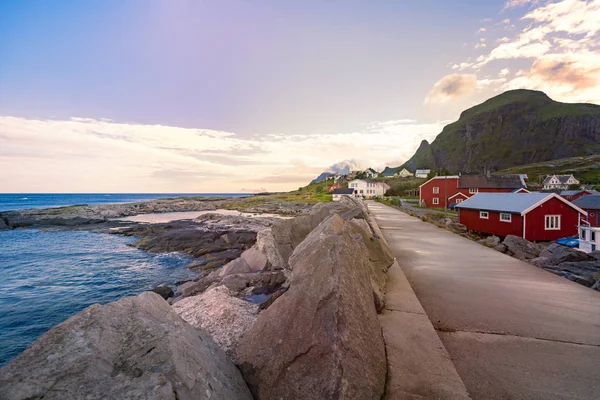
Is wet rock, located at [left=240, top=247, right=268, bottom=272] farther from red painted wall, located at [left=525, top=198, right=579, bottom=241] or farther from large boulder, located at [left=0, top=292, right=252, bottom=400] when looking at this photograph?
red painted wall, located at [left=525, top=198, right=579, bottom=241]

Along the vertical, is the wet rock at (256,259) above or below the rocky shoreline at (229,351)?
below

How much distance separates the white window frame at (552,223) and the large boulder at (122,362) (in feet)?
106

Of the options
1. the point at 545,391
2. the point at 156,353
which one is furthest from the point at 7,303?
the point at 545,391

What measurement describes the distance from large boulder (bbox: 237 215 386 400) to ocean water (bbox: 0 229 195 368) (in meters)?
11.7

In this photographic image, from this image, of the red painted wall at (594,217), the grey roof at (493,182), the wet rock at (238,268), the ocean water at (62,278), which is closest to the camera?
the wet rock at (238,268)

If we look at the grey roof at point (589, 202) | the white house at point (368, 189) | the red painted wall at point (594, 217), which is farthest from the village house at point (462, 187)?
the white house at point (368, 189)

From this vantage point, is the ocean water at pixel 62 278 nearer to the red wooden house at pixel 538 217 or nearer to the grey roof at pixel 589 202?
the red wooden house at pixel 538 217

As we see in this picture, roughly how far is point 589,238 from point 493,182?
39051 mm

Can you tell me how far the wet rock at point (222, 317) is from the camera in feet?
16.5

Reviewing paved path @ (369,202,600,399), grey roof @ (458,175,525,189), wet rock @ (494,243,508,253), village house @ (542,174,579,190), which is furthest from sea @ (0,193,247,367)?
village house @ (542,174,579,190)

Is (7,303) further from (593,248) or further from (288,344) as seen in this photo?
(593,248)

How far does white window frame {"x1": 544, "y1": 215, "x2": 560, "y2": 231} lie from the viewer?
1044 inches

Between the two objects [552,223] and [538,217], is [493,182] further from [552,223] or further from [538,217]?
[538,217]

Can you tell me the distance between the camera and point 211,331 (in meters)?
5.24
